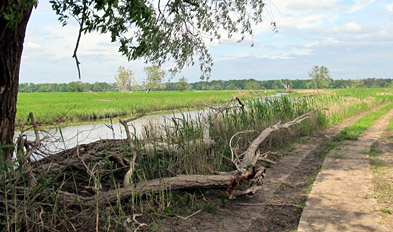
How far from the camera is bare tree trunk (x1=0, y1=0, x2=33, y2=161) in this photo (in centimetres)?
400

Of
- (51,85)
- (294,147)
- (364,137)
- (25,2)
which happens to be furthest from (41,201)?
(51,85)

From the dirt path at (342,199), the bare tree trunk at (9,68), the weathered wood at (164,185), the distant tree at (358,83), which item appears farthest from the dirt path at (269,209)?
the distant tree at (358,83)

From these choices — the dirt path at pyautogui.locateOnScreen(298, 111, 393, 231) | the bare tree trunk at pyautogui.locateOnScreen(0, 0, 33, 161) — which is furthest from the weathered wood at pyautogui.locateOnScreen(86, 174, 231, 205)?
the bare tree trunk at pyautogui.locateOnScreen(0, 0, 33, 161)

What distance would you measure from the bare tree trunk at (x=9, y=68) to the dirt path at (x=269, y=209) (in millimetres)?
2177

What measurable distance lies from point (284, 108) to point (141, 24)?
7.48 meters

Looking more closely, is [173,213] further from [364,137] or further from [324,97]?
[324,97]

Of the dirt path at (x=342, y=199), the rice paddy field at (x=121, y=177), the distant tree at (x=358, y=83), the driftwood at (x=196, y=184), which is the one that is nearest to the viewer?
the rice paddy field at (x=121, y=177)

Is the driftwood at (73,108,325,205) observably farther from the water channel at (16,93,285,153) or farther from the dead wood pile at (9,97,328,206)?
the water channel at (16,93,285,153)

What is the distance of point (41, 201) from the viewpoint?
138 inches

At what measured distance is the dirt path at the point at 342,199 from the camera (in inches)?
151

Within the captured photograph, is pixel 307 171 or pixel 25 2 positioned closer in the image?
pixel 25 2

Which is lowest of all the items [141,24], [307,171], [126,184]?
[307,171]

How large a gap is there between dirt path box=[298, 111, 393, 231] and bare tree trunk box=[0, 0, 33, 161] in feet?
11.6

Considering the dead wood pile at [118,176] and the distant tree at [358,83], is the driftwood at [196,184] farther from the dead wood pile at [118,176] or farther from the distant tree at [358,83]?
the distant tree at [358,83]
